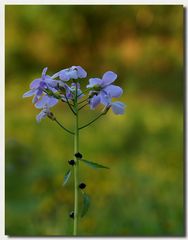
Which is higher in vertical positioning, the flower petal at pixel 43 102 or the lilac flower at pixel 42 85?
the lilac flower at pixel 42 85

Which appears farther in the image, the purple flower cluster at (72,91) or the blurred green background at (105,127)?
the blurred green background at (105,127)

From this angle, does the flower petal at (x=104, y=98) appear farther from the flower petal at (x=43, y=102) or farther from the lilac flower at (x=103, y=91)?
the flower petal at (x=43, y=102)

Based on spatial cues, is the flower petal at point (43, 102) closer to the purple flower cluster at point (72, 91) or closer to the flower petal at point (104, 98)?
the purple flower cluster at point (72, 91)

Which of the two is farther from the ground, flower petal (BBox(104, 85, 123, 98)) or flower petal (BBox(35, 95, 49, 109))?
flower petal (BBox(104, 85, 123, 98))

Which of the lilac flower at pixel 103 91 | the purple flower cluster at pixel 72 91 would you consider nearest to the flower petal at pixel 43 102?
the purple flower cluster at pixel 72 91

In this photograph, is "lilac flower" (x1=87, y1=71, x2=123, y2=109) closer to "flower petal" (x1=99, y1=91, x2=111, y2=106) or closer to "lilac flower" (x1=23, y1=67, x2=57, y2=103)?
"flower petal" (x1=99, y1=91, x2=111, y2=106)

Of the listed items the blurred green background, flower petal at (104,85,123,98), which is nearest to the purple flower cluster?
flower petal at (104,85,123,98)

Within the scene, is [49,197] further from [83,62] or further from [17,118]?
[83,62]

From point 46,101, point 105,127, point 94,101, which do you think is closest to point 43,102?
point 46,101

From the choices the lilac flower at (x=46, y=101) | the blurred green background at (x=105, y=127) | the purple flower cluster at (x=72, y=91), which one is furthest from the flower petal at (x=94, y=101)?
the blurred green background at (x=105, y=127)
